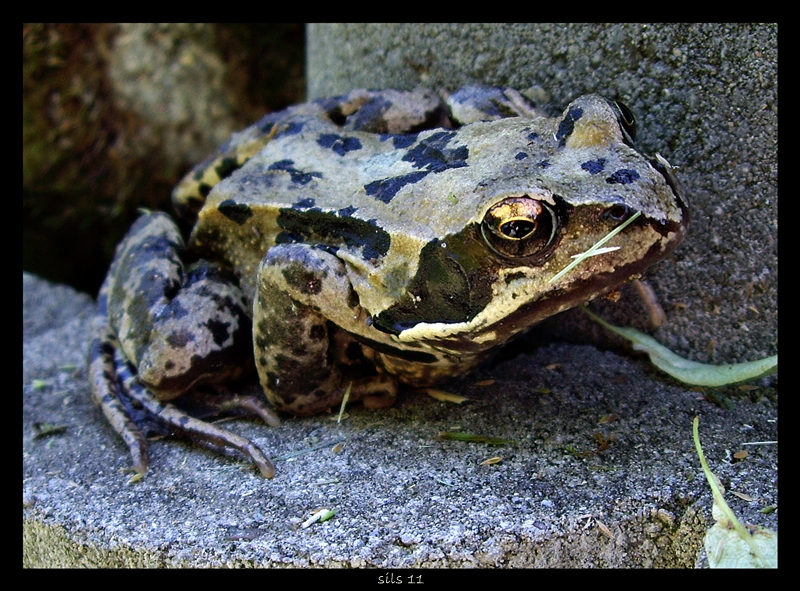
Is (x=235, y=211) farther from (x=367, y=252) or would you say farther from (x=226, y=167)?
(x=367, y=252)

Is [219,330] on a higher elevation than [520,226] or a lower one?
lower

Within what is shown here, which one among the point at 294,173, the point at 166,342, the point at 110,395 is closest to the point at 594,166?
the point at 294,173

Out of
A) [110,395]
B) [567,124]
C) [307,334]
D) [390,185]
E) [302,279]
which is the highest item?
[567,124]

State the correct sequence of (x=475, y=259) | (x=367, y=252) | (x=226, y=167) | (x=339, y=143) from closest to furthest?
(x=475, y=259), (x=367, y=252), (x=339, y=143), (x=226, y=167)

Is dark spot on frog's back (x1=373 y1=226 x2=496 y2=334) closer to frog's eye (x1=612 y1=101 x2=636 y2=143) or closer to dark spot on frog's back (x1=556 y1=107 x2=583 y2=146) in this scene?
dark spot on frog's back (x1=556 y1=107 x2=583 y2=146)

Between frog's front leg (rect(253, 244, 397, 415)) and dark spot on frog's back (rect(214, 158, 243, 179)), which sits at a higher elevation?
dark spot on frog's back (rect(214, 158, 243, 179))

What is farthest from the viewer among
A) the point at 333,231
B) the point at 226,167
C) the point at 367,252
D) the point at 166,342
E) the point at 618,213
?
the point at 226,167

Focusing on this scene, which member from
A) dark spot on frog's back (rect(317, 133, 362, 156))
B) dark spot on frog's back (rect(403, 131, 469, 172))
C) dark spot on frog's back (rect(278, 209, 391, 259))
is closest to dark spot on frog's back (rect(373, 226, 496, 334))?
dark spot on frog's back (rect(278, 209, 391, 259))
